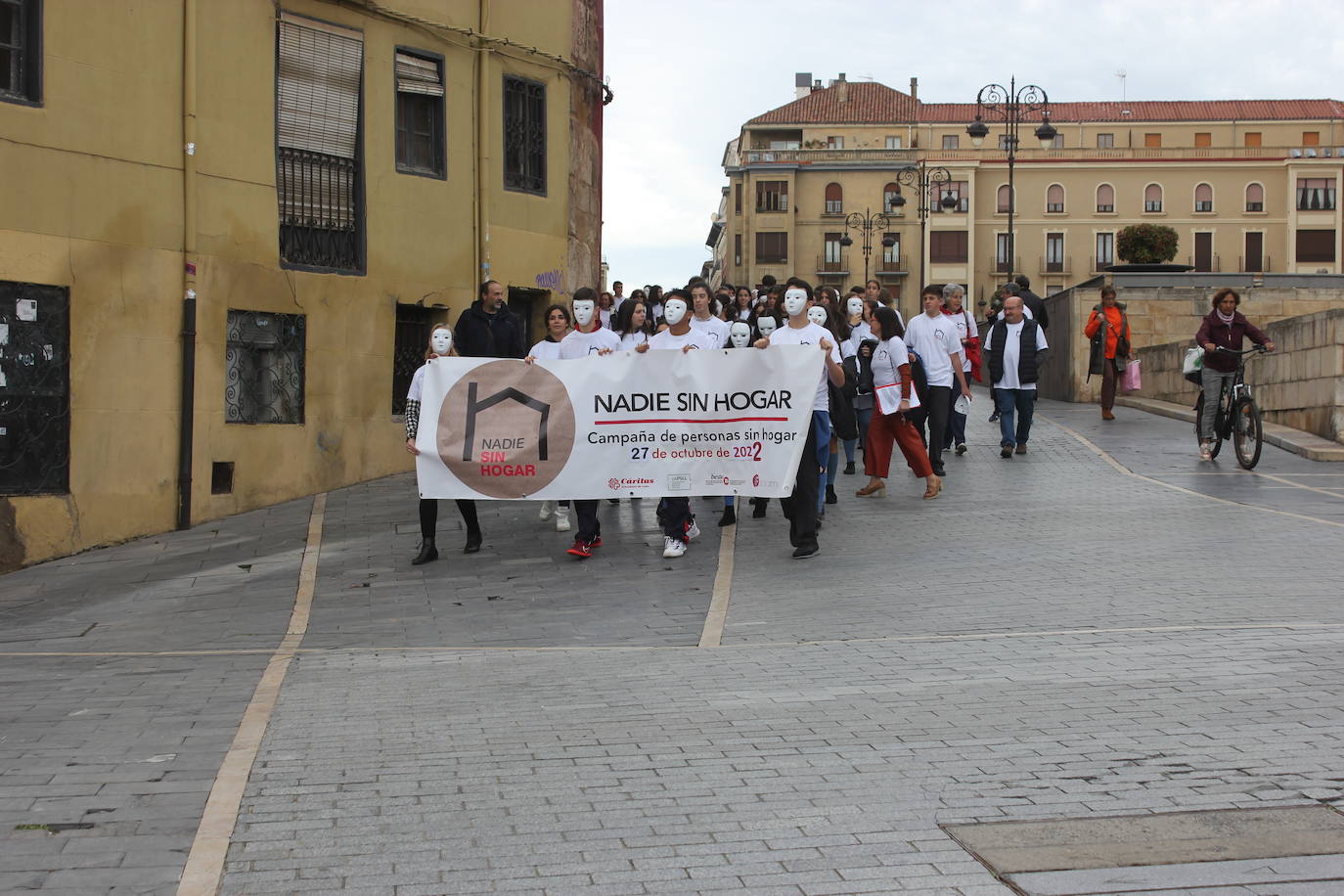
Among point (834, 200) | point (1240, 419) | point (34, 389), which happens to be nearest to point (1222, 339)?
point (1240, 419)

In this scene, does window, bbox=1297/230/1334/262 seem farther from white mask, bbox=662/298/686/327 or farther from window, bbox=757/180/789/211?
white mask, bbox=662/298/686/327

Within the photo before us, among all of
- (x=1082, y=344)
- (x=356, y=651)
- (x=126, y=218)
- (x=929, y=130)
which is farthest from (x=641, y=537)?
(x=929, y=130)

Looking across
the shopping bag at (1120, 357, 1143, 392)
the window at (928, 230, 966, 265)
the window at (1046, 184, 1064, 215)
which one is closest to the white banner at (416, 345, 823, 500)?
the shopping bag at (1120, 357, 1143, 392)

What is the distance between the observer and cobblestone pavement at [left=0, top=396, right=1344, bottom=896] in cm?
465

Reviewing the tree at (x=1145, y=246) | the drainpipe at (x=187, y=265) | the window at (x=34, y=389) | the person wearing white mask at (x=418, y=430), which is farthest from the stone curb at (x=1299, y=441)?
the tree at (x=1145, y=246)

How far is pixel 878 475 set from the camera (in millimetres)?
14492

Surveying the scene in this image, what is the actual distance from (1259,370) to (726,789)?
1736 cm

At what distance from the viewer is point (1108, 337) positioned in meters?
20.5

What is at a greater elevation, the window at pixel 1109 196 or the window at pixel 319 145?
the window at pixel 1109 196

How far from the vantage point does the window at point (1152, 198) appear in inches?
3639

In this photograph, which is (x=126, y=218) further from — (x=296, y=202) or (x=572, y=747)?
(x=572, y=747)

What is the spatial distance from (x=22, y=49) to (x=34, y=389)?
3169 millimetres

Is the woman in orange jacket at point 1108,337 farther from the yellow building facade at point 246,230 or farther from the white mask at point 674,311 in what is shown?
the white mask at point 674,311

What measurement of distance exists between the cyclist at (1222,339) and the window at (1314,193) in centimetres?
8348
